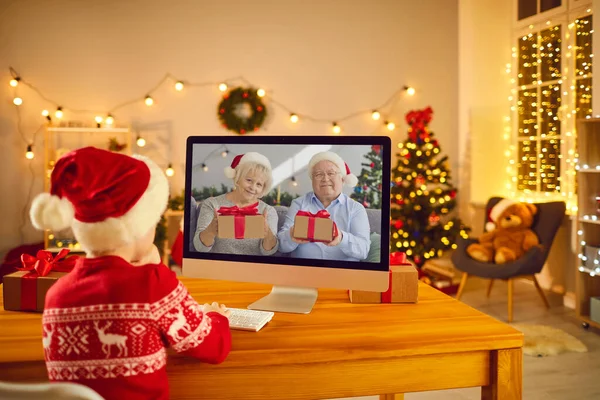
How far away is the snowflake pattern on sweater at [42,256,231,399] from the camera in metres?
0.98

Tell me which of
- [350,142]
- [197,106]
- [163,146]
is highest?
[197,106]

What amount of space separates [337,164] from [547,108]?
13.4ft

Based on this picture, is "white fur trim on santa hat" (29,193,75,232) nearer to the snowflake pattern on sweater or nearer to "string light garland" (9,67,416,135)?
the snowflake pattern on sweater

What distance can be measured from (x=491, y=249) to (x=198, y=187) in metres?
3.33

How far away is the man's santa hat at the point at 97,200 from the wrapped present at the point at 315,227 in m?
0.53

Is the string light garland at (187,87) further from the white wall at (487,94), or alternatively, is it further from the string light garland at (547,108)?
the string light garland at (547,108)

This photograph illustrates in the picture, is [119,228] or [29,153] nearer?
[119,228]

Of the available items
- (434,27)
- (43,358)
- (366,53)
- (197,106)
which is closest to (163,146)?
(197,106)

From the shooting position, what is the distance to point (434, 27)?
5625mm

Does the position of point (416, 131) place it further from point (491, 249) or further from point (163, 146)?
point (163, 146)

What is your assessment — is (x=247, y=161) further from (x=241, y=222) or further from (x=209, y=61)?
(x=209, y=61)

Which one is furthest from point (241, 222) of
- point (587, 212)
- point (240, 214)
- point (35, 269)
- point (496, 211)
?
point (496, 211)

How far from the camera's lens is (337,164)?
1.49 metres

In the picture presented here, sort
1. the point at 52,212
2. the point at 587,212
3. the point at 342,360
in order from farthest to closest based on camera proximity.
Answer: the point at 587,212
the point at 342,360
the point at 52,212
